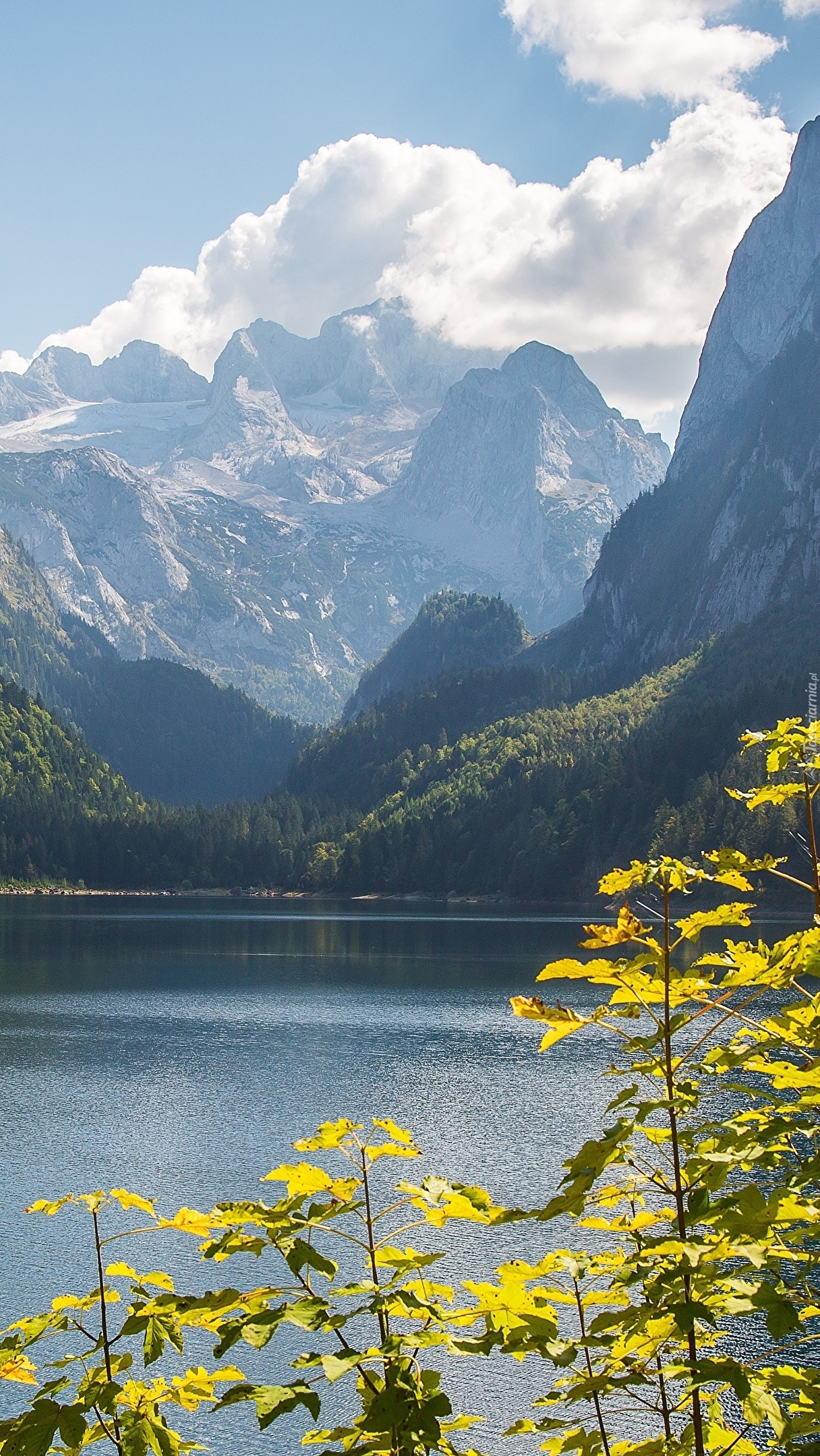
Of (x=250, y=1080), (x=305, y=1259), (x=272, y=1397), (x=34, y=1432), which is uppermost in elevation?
(x=305, y=1259)

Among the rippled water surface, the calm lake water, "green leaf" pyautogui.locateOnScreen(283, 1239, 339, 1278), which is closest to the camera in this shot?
"green leaf" pyautogui.locateOnScreen(283, 1239, 339, 1278)

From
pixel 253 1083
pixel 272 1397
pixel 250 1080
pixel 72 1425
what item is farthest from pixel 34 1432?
pixel 250 1080

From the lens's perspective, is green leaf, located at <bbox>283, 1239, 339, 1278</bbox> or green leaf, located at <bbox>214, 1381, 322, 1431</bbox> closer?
green leaf, located at <bbox>214, 1381, 322, 1431</bbox>

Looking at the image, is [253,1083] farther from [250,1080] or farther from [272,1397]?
[272,1397]

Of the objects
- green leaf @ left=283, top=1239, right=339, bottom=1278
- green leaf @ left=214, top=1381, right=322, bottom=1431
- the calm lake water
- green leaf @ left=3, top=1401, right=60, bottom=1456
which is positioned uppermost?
green leaf @ left=283, top=1239, right=339, bottom=1278

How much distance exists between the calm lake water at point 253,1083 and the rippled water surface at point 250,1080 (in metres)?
0.16

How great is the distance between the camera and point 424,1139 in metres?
53.8

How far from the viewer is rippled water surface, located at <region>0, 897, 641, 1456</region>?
40.9m

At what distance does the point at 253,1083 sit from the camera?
224 ft

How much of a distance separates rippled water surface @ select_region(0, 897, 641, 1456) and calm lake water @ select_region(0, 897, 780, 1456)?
164mm

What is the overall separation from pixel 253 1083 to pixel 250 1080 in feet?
3.63

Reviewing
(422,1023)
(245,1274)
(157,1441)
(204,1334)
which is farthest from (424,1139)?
(157,1441)

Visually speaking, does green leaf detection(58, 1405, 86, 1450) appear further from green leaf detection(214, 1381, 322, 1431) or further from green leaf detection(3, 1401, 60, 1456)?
green leaf detection(214, 1381, 322, 1431)

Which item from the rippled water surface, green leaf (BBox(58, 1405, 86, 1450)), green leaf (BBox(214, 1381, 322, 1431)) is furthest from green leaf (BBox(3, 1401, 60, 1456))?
the rippled water surface
